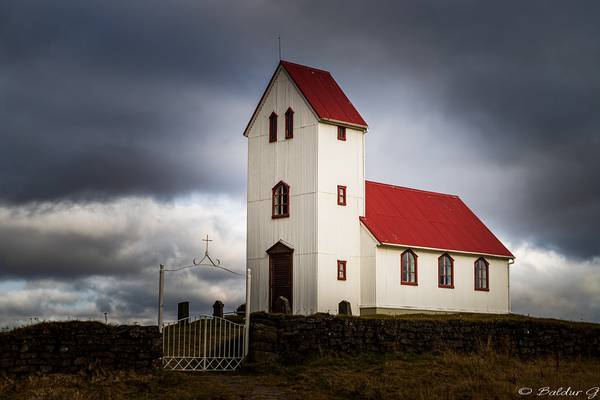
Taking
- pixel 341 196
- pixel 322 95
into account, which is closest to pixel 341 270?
pixel 341 196

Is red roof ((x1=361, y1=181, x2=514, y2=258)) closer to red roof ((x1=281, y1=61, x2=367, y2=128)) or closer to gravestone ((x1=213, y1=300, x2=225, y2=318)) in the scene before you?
red roof ((x1=281, y1=61, x2=367, y2=128))

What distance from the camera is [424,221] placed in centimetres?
4944

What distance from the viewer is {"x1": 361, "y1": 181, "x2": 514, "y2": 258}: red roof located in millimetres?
45594

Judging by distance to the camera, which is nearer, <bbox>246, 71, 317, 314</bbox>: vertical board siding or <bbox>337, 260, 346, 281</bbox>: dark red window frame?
<bbox>246, 71, 317, 314</bbox>: vertical board siding

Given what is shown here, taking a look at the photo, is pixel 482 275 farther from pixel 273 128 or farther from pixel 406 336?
pixel 406 336

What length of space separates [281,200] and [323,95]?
20.0ft

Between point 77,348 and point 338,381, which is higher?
point 77,348

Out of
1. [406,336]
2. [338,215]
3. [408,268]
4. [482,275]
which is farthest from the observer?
[482,275]

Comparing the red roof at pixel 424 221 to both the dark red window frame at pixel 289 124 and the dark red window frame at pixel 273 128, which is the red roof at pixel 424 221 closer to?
the dark red window frame at pixel 289 124

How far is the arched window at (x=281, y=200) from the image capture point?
43188mm

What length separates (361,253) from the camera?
143ft

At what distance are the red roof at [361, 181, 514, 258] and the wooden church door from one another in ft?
15.0

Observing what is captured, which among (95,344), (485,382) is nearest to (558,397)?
(485,382)

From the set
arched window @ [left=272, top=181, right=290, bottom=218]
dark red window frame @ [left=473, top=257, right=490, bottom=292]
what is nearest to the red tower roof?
arched window @ [left=272, top=181, right=290, bottom=218]
